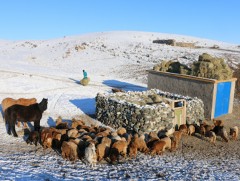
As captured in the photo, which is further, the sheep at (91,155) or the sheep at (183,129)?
the sheep at (183,129)

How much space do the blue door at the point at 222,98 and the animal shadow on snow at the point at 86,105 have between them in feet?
27.2

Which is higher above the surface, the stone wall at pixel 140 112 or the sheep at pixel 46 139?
the stone wall at pixel 140 112

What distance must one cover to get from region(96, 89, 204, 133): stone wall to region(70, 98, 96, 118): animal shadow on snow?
1599 millimetres

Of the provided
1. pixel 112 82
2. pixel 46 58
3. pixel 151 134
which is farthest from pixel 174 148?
pixel 46 58

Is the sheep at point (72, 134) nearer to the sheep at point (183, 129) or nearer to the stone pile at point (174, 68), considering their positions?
the sheep at point (183, 129)

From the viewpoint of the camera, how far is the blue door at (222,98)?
738 inches

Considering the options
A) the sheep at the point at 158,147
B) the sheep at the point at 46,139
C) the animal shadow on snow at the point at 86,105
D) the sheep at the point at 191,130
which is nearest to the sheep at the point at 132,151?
the sheep at the point at 158,147

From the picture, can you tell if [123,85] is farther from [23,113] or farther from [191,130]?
[23,113]

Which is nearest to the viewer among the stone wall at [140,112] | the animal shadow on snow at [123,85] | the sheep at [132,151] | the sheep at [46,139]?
the sheep at [132,151]

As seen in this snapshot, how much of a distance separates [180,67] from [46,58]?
3531cm

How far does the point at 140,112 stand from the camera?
14.5 meters

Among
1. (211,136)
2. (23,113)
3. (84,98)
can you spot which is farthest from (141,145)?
(84,98)

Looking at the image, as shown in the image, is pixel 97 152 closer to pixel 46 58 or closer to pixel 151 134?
pixel 151 134

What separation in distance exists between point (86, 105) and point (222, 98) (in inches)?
372
